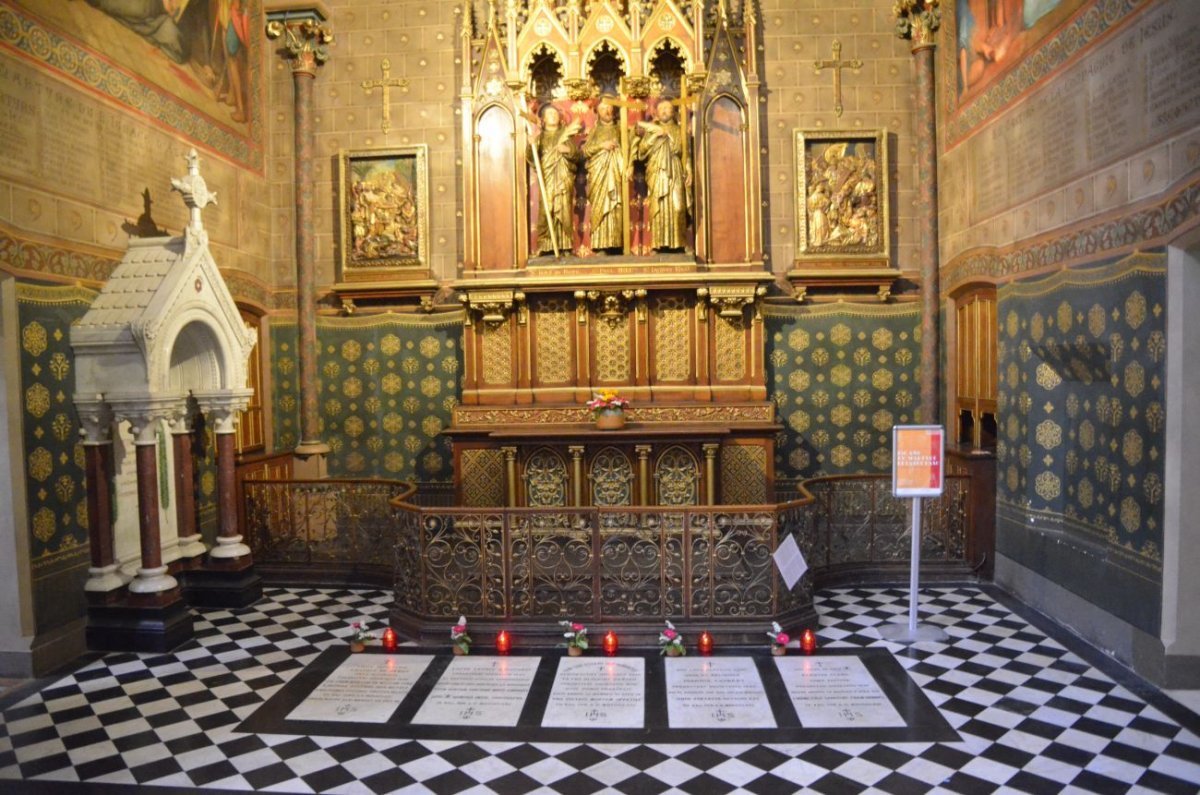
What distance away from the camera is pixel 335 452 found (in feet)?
37.1

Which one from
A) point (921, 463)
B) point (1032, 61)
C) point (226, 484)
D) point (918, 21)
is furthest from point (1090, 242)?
point (226, 484)

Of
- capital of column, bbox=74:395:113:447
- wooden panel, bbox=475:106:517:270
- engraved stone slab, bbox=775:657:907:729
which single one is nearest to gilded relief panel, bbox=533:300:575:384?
wooden panel, bbox=475:106:517:270

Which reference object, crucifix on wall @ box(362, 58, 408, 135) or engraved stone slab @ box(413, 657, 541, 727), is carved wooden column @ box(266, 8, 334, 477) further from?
engraved stone slab @ box(413, 657, 541, 727)

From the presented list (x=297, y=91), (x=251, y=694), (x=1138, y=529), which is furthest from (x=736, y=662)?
(x=297, y=91)

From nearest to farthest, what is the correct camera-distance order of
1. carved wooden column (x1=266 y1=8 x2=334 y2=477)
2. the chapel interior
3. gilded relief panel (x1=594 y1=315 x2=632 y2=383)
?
1. the chapel interior
2. gilded relief panel (x1=594 y1=315 x2=632 y2=383)
3. carved wooden column (x1=266 y1=8 x2=334 y2=477)

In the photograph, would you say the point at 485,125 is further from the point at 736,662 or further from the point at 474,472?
the point at 736,662

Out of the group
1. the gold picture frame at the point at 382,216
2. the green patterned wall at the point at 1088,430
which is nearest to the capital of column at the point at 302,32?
the gold picture frame at the point at 382,216

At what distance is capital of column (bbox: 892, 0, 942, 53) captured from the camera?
10.0 metres

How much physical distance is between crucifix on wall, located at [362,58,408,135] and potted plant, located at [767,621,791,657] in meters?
8.22

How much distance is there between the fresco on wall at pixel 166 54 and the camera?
274 inches

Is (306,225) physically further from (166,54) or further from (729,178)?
(729,178)

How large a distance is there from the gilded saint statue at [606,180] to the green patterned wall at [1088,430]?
4.53m

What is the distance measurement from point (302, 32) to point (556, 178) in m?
3.85

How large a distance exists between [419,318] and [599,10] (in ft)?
14.8
